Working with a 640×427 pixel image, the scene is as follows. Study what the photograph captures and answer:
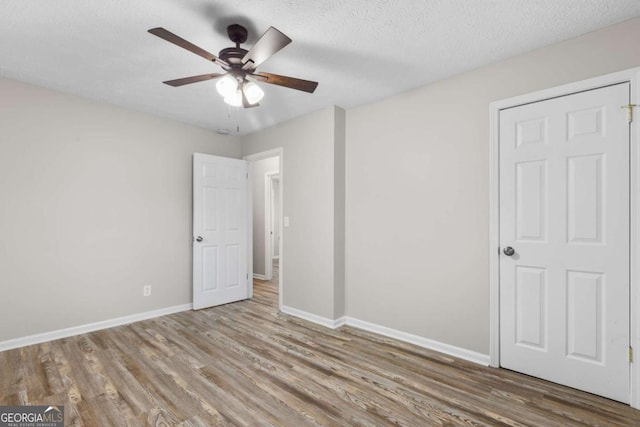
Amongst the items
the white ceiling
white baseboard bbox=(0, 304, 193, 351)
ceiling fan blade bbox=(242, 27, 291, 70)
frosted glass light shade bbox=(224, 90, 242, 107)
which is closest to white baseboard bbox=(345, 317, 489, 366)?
white baseboard bbox=(0, 304, 193, 351)

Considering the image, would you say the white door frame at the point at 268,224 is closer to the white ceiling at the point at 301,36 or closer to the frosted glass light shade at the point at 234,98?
the white ceiling at the point at 301,36

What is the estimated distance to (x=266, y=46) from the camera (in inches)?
69.8

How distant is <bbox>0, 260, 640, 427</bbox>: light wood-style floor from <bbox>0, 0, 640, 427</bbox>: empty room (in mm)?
19

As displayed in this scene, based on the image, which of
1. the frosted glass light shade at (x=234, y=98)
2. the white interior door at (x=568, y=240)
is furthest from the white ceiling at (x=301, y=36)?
the white interior door at (x=568, y=240)

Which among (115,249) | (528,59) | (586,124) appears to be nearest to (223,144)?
(115,249)

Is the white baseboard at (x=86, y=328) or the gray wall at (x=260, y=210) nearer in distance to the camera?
the white baseboard at (x=86, y=328)

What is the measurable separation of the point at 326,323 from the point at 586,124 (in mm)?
2879

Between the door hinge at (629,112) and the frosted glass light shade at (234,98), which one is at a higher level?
the frosted glass light shade at (234,98)

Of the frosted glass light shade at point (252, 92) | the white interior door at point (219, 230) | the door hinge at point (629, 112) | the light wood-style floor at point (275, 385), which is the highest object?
the frosted glass light shade at point (252, 92)

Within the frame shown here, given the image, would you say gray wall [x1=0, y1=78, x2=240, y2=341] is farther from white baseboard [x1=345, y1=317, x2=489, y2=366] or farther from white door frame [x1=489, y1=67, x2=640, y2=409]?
white door frame [x1=489, y1=67, x2=640, y2=409]

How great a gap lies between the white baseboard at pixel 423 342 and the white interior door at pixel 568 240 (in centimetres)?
19

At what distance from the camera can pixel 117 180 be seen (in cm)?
348

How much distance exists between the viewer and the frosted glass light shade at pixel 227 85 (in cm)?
208

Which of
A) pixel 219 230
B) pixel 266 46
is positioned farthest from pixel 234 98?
pixel 219 230
